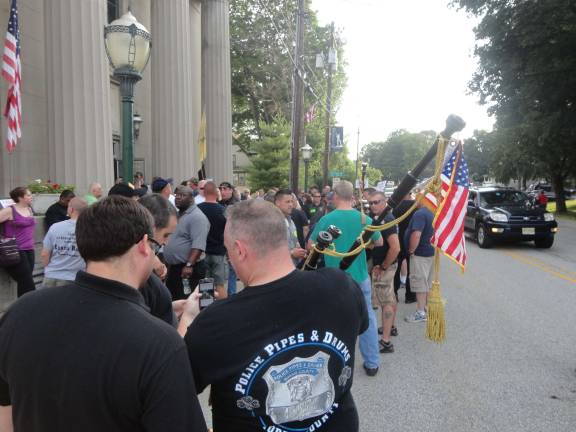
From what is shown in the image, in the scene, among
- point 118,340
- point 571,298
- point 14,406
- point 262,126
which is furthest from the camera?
point 262,126

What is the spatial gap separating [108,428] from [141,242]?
0.58m

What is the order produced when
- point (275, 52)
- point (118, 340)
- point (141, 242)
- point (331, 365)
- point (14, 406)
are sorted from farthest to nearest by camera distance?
1. point (275, 52)
2. point (331, 365)
3. point (141, 242)
4. point (14, 406)
5. point (118, 340)

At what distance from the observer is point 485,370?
15.7 feet

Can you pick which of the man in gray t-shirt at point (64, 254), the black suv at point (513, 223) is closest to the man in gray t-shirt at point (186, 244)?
the man in gray t-shirt at point (64, 254)

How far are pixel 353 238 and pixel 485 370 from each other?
1.95m

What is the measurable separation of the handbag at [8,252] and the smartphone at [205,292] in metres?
4.40

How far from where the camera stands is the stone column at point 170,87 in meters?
13.0

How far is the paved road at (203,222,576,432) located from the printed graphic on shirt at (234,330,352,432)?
2.24 metres

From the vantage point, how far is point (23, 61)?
11.2 meters

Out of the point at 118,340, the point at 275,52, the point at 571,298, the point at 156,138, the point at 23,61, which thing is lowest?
the point at 571,298

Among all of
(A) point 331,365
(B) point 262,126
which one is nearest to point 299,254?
(A) point 331,365

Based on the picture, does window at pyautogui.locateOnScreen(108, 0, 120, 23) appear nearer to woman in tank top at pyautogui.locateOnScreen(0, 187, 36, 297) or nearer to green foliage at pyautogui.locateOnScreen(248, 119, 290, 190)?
woman in tank top at pyautogui.locateOnScreen(0, 187, 36, 297)

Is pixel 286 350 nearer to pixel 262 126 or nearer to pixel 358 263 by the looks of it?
pixel 358 263

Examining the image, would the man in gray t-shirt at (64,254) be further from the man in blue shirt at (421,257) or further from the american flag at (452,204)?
the man in blue shirt at (421,257)
